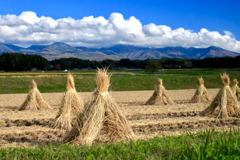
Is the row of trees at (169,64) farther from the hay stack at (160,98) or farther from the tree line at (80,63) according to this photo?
the hay stack at (160,98)

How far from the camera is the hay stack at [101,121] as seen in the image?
5254mm

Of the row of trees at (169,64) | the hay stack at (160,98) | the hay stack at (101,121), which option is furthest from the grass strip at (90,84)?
the row of trees at (169,64)

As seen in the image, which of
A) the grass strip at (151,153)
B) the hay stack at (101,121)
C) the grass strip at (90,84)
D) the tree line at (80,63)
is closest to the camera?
the grass strip at (151,153)

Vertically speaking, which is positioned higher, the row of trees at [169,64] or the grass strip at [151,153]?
the row of trees at [169,64]

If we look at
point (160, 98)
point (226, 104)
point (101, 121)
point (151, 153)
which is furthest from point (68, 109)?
point (160, 98)

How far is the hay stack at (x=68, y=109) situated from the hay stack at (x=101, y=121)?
11.4ft

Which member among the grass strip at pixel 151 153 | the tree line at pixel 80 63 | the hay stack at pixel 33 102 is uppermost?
the tree line at pixel 80 63

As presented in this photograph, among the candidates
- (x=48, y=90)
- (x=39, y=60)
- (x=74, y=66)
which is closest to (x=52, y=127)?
(x=48, y=90)

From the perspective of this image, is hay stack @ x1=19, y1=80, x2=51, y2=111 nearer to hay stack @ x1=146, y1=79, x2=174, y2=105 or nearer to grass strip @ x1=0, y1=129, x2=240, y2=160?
hay stack @ x1=146, y1=79, x2=174, y2=105

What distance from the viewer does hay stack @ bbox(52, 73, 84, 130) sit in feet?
29.7

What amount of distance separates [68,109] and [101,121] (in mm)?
4374

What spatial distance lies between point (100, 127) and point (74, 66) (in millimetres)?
115241

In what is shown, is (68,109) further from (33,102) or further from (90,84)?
(90,84)

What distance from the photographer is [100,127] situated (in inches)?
211
